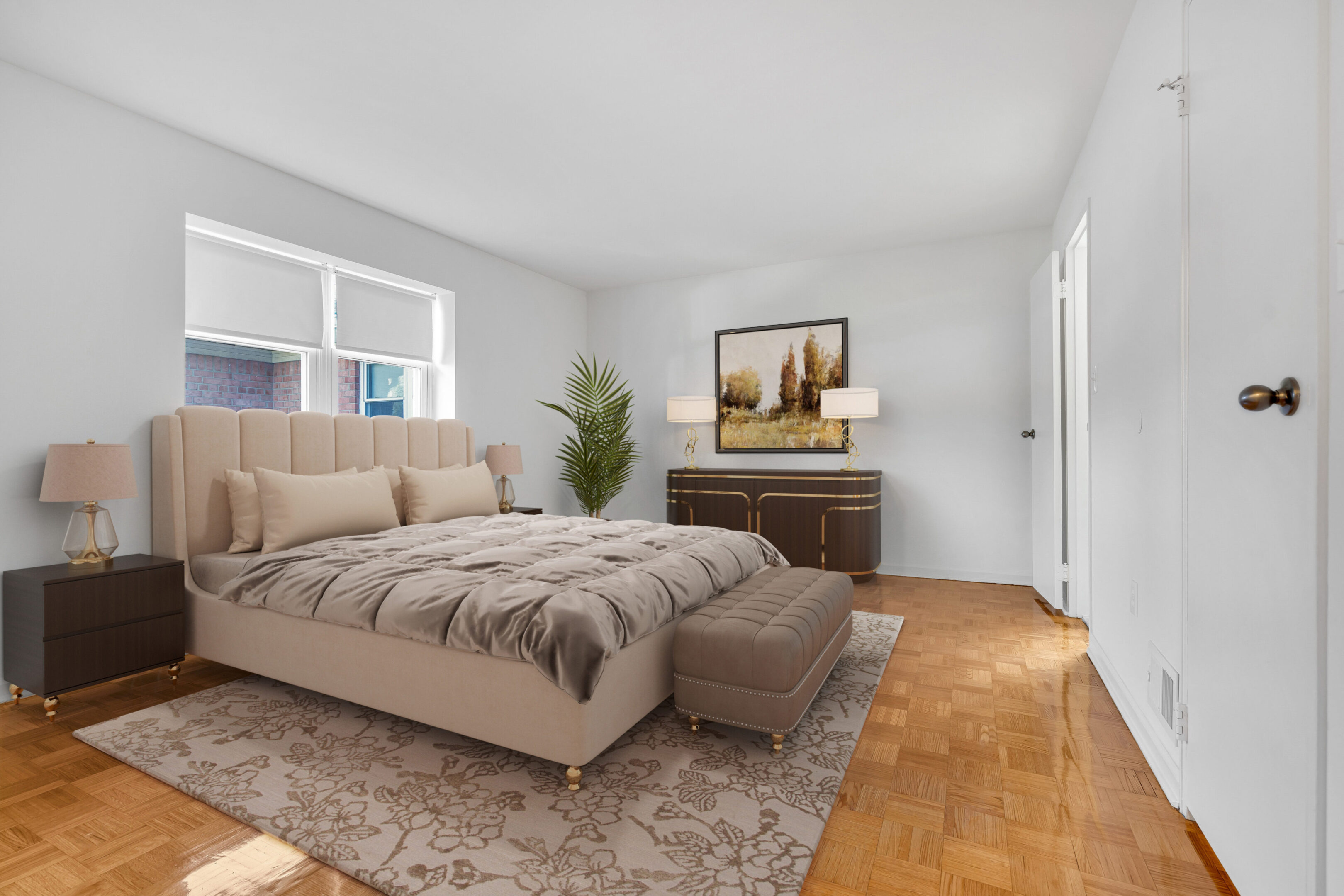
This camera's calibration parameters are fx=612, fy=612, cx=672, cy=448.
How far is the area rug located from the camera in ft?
4.96

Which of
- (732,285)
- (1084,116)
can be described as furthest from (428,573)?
(732,285)

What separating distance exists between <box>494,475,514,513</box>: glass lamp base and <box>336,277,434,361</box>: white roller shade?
3.65 ft

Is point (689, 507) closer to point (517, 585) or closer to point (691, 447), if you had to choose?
point (691, 447)

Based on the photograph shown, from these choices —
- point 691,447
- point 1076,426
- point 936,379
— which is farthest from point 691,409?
point 1076,426

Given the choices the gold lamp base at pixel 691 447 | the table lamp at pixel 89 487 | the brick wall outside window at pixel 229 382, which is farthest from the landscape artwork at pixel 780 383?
the table lamp at pixel 89 487

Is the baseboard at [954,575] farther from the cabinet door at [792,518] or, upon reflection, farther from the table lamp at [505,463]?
the table lamp at [505,463]

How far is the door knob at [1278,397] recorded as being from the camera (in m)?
1.19

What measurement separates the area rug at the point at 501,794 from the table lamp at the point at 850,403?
261cm

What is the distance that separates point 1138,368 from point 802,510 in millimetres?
2732

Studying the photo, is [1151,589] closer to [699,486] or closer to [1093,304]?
[1093,304]

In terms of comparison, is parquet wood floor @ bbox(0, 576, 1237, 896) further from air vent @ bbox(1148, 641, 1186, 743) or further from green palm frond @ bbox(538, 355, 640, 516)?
green palm frond @ bbox(538, 355, 640, 516)

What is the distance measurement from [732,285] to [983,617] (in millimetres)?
3479

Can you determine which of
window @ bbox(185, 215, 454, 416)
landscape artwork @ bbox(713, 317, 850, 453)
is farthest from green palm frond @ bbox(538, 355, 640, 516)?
window @ bbox(185, 215, 454, 416)

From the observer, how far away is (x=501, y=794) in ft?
6.07
